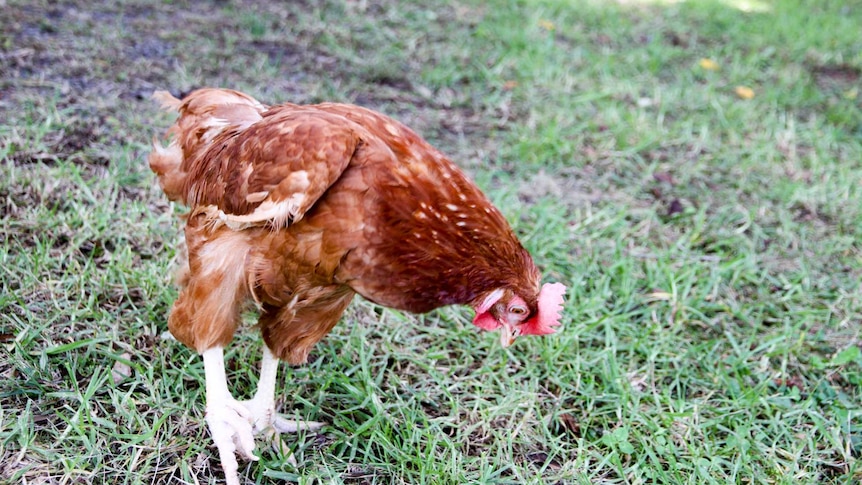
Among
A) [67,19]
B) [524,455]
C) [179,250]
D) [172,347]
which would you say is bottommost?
[524,455]

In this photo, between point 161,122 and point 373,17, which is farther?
point 373,17

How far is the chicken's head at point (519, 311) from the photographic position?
243cm

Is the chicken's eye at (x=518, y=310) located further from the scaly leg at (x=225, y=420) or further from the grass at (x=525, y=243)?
the scaly leg at (x=225, y=420)

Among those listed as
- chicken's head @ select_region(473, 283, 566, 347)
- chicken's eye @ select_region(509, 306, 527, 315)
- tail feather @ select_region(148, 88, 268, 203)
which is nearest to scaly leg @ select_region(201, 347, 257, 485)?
tail feather @ select_region(148, 88, 268, 203)

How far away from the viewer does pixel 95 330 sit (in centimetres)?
302

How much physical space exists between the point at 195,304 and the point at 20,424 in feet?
2.36

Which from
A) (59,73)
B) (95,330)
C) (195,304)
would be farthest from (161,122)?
(195,304)

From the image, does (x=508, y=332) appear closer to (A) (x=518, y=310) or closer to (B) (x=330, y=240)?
(A) (x=518, y=310)

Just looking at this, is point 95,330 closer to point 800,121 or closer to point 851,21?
point 800,121

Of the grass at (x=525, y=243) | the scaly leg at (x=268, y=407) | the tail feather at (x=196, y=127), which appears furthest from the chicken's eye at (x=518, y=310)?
the tail feather at (x=196, y=127)

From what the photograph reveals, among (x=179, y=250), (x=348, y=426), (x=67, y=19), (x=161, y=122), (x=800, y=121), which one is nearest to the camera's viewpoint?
(x=348, y=426)

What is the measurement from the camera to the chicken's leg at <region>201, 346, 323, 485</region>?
263 centimetres

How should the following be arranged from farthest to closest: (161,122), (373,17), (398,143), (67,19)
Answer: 1. (373,17)
2. (67,19)
3. (161,122)
4. (398,143)

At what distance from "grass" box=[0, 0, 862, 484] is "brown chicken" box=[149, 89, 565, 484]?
0.47 metres
